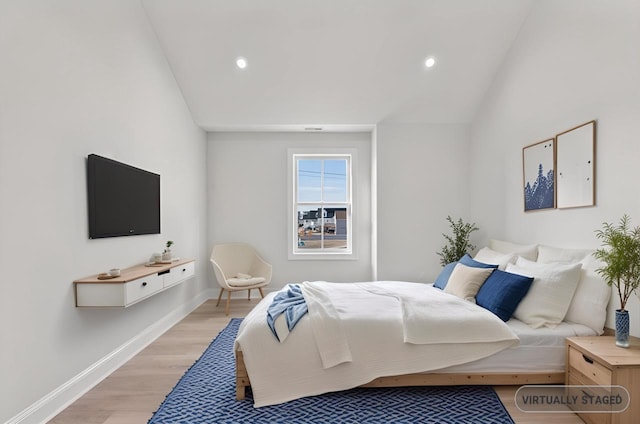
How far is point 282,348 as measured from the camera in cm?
234

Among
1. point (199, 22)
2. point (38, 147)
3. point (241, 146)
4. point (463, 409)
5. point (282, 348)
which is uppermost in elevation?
point (199, 22)

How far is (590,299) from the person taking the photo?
2.54 metres

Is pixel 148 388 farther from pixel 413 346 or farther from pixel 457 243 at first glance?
pixel 457 243

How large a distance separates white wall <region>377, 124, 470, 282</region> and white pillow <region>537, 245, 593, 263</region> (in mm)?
1759

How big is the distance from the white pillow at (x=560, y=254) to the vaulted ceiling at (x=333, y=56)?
2.30 meters

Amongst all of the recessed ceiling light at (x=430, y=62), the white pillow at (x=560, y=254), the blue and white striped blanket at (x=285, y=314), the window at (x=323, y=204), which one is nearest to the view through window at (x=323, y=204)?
the window at (x=323, y=204)

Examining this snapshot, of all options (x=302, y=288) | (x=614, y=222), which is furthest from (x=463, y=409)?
(x=614, y=222)

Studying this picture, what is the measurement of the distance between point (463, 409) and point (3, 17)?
3.43 m

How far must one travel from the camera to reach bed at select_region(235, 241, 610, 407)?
2.33m

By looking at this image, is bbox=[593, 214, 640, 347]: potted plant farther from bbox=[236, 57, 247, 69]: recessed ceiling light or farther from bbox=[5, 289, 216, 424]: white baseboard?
bbox=[236, 57, 247, 69]: recessed ceiling light

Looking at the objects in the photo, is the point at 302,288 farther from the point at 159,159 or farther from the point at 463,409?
the point at 159,159

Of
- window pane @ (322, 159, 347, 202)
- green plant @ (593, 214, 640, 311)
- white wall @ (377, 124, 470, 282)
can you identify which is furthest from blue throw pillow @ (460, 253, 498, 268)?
window pane @ (322, 159, 347, 202)

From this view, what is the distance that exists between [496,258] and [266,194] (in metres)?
3.16

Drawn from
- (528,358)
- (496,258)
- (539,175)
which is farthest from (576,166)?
(528,358)
